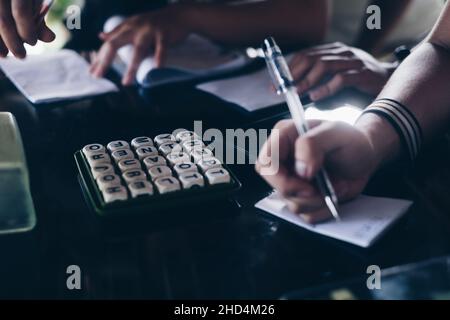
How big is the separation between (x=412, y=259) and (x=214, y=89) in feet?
1.80

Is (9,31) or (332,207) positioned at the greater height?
(9,31)

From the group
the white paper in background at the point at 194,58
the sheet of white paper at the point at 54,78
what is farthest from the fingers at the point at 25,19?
the white paper in background at the point at 194,58

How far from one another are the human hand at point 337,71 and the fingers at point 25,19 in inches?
17.8

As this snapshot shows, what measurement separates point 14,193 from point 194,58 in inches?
23.1

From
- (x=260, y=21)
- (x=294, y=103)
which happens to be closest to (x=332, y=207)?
(x=294, y=103)

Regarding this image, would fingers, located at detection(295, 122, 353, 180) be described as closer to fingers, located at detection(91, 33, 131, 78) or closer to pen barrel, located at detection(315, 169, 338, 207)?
pen barrel, located at detection(315, 169, 338, 207)

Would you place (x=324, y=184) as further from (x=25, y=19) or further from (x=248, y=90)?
(x=25, y=19)

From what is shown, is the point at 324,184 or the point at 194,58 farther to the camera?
the point at 194,58

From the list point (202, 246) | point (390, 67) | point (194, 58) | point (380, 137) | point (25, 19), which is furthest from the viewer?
point (194, 58)

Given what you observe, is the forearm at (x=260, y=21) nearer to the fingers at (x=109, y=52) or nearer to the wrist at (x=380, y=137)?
the fingers at (x=109, y=52)

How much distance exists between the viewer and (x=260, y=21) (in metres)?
1.26

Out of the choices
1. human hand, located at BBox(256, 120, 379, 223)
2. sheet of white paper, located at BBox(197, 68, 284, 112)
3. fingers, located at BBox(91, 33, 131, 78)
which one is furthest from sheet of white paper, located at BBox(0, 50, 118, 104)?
human hand, located at BBox(256, 120, 379, 223)

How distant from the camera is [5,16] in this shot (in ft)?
3.19
